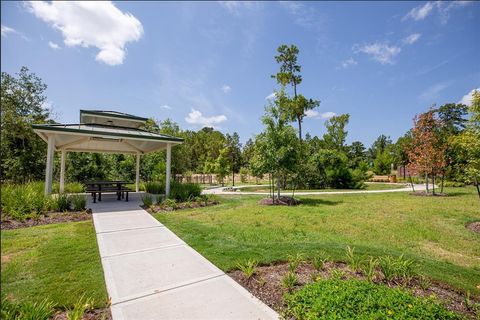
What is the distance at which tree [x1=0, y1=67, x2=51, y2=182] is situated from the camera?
59.7 feet

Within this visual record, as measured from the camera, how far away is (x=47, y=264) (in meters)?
4.17

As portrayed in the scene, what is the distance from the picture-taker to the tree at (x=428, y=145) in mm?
15078

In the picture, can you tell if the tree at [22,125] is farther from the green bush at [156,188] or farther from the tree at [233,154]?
the tree at [233,154]

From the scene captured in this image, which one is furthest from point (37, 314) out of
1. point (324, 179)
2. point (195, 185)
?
point (324, 179)

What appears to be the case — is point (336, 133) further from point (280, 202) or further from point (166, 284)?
point (166, 284)

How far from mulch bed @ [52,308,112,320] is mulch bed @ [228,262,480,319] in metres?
1.79

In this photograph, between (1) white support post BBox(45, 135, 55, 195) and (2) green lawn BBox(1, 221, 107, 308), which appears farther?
(1) white support post BBox(45, 135, 55, 195)

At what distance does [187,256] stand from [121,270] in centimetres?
117

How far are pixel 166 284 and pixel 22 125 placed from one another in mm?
22061

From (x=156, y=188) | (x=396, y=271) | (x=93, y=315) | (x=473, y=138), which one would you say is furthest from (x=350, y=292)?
(x=156, y=188)

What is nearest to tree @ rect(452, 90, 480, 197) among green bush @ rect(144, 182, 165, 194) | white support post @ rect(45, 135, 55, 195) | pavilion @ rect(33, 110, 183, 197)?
pavilion @ rect(33, 110, 183, 197)

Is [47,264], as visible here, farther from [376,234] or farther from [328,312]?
[376,234]

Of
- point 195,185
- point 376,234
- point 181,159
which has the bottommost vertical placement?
point 376,234

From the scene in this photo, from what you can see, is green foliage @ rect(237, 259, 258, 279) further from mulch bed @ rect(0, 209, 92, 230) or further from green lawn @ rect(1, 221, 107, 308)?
mulch bed @ rect(0, 209, 92, 230)
